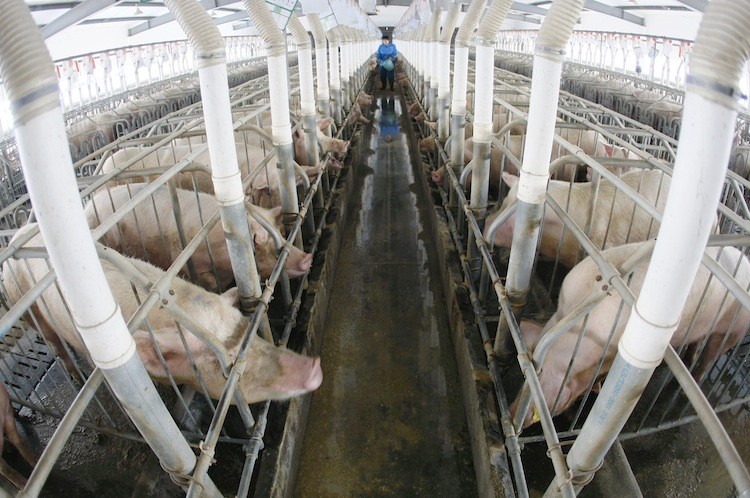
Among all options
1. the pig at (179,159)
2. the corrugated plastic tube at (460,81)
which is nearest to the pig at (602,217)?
the corrugated plastic tube at (460,81)

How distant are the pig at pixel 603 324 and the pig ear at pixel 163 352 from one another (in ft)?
6.73

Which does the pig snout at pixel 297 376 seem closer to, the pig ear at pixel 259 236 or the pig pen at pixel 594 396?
the pig pen at pixel 594 396

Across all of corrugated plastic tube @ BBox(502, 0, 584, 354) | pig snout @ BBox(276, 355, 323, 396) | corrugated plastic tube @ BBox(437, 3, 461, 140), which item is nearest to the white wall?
corrugated plastic tube @ BBox(437, 3, 461, 140)

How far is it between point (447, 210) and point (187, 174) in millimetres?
3387

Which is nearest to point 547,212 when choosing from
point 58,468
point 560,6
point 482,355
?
point 482,355

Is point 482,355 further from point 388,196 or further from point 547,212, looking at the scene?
point 388,196

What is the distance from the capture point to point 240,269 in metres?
3.34

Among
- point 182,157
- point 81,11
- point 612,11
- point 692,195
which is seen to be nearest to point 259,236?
point 182,157

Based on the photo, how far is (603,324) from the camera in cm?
299

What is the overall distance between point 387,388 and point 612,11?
16.6 meters

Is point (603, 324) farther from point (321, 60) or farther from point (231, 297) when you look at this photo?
point (321, 60)

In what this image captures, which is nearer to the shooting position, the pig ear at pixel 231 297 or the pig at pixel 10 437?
the pig at pixel 10 437

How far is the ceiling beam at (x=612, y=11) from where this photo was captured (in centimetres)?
1501

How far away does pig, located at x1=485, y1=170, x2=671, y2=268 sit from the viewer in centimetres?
428
